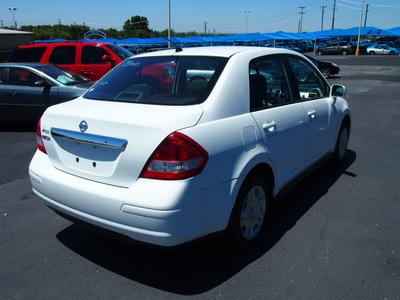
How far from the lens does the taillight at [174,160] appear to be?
2.43 meters

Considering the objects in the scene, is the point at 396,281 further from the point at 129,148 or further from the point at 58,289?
the point at 58,289

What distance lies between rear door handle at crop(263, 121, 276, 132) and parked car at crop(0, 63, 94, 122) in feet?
18.2

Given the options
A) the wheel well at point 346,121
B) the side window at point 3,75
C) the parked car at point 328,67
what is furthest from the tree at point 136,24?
the wheel well at point 346,121

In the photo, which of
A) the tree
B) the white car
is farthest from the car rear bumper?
the tree

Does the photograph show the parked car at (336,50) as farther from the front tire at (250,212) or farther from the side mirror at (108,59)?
the front tire at (250,212)

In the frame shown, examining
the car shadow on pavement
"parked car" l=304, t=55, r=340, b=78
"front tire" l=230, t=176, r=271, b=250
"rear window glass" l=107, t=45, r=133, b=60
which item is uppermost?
"rear window glass" l=107, t=45, r=133, b=60

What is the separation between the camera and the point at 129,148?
8.28ft

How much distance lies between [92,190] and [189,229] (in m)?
0.77

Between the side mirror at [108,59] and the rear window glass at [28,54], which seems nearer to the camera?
the side mirror at [108,59]

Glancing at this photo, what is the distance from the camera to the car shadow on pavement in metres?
2.82

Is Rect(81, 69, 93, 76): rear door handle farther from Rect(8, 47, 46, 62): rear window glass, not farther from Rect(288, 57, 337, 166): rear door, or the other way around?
Rect(288, 57, 337, 166): rear door

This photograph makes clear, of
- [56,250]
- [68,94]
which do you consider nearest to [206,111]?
[56,250]

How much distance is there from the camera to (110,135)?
103 inches

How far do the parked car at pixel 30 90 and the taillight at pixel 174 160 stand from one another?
588 centimetres
